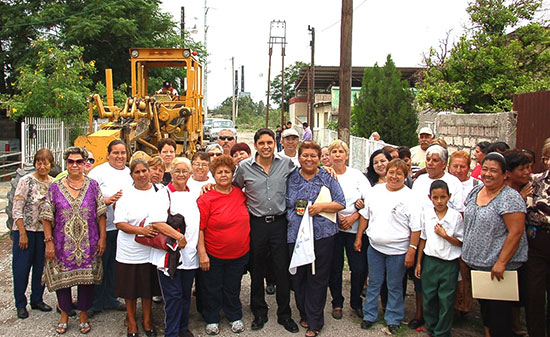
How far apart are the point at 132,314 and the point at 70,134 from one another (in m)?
10.4

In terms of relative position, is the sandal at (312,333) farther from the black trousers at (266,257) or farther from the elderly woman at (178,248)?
the elderly woman at (178,248)

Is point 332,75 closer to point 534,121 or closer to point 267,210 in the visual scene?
point 534,121

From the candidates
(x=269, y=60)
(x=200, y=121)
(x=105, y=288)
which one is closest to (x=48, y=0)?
(x=200, y=121)

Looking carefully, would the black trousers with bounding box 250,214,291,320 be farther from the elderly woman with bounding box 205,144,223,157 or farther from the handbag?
the elderly woman with bounding box 205,144,223,157

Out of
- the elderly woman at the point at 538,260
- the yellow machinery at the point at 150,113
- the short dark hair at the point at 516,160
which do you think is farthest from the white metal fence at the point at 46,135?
the elderly woman at the point at 538,260

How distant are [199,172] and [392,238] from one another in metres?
1.96

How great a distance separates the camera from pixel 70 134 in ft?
44.7

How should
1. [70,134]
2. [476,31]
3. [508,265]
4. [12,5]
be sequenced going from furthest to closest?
[12,5] < [70,134] < [476,31] < [508,265]

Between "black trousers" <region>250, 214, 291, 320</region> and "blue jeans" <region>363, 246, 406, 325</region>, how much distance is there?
804 millimetres

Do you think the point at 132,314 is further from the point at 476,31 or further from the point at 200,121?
the point at 476,31

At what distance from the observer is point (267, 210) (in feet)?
14.8

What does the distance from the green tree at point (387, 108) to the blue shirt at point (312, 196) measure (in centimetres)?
1034

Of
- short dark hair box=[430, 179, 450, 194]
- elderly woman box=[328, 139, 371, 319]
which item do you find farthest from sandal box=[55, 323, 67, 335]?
short dark hair box=[430, 179, 450, 194]

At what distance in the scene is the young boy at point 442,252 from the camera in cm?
432
